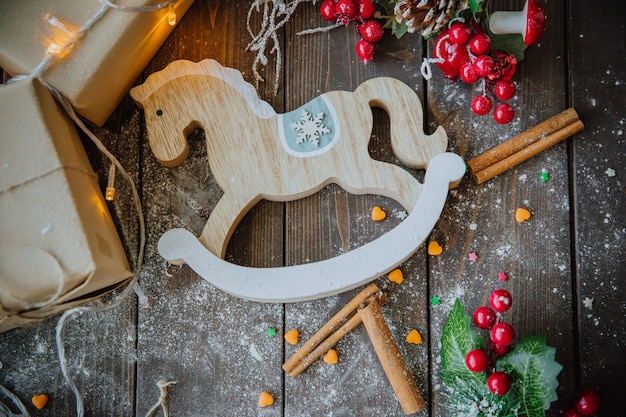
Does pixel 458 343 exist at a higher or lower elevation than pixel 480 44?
lower

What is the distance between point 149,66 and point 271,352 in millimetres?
531

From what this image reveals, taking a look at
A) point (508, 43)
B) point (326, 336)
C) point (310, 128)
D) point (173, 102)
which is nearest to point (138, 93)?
point (173, 102)

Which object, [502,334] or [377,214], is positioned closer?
[502,334]

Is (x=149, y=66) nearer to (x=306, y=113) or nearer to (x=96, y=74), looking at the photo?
(x=96, y=74)

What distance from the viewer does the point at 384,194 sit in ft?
3.27

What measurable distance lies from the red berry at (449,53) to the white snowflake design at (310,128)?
0.21 m

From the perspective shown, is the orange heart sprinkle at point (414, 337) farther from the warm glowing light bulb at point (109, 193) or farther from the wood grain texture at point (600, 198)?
the warm glowing light bulb at point (109, 193)

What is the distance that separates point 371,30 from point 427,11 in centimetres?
10

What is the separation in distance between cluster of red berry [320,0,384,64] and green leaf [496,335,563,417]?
0.52 meters

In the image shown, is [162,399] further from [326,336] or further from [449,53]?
[449,53]

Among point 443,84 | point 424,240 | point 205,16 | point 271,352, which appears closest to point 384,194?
point 424,240

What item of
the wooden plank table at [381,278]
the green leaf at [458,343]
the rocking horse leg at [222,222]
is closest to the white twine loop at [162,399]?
the wooden plank table at [381,278]

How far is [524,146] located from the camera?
1.00 metres

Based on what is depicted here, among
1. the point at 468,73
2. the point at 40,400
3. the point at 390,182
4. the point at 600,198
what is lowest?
the point at 40,400
